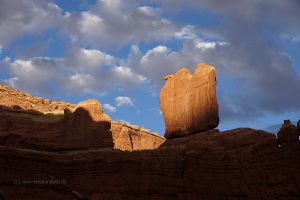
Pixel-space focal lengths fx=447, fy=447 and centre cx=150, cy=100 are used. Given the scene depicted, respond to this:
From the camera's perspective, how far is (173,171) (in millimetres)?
21734

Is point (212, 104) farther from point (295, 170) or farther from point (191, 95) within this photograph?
point (295, 170)

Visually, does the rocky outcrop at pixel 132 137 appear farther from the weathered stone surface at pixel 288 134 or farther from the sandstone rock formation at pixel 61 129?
the weathered stone surface at pixel 288 134

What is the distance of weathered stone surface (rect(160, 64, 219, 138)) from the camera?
81.1 ft

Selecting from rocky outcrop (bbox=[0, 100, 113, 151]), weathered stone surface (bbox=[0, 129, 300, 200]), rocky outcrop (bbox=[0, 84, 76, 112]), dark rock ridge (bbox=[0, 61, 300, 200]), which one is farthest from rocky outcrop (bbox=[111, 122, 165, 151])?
weathered stone surface (bbox=[0, 129, 300, 200])

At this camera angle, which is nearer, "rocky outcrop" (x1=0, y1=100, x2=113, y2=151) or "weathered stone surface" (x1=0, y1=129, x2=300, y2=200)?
"weathered stone surface" (x1=0, y1=129, x2=300, y2=200)

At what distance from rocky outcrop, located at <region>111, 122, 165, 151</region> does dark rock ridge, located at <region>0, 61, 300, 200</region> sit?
47.8ft

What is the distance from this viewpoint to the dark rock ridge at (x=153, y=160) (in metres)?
17.9

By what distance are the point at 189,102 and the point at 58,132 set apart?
9677mm

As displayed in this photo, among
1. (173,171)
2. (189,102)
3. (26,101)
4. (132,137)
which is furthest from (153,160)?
(26,101)

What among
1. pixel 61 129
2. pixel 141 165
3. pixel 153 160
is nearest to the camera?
pixel 153 160

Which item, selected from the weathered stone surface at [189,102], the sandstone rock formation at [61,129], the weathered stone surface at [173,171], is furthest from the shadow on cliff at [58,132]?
the weathered stone surface at [189,102]

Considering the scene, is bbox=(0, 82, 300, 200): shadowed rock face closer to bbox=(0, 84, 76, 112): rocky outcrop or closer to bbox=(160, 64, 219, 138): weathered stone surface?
bbox=(160, 64, 219, 138): weathered stone surface

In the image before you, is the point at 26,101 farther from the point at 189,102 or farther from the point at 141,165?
the point at 141,165

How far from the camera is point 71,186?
24344 millimetres
